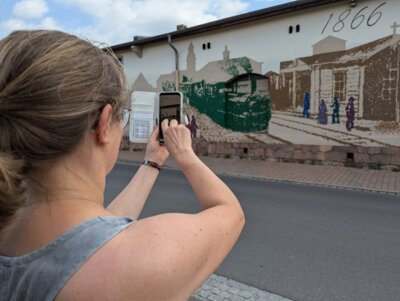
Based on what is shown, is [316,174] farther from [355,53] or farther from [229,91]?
[229,91]

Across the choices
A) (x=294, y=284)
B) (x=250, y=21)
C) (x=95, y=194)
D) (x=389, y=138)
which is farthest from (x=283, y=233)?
(x=250, y=21)

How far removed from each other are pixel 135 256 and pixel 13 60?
0.51 meters

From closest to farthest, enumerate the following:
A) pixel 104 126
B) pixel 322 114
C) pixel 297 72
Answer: pixel 104 126 → pixel 322 114 → pixel 297 72

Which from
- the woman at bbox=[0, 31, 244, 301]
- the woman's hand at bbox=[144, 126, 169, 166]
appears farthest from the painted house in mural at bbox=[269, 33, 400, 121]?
the woman at bbox=[0, 31, 244, 301]

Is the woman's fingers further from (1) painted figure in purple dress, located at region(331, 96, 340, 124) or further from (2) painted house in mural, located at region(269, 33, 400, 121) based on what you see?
(1) painted figure in purple dress, located at region(331, 96, 340, 124)

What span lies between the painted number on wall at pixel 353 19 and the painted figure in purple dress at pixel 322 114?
2263 millimetres

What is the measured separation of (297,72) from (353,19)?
2.33 metres

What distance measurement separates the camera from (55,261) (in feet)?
2.90

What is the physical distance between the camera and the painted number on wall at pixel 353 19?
11914 mm

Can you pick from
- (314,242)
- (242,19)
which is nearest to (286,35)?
(242,19)

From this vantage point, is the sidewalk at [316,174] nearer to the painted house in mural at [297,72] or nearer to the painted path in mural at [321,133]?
the painted path in mural at [321,133]

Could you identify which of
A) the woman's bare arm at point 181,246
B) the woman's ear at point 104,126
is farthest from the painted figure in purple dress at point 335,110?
the woman's ear at point 104,126

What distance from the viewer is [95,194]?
Answer: 3.39ft

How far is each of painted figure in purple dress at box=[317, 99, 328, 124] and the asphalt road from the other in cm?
459
